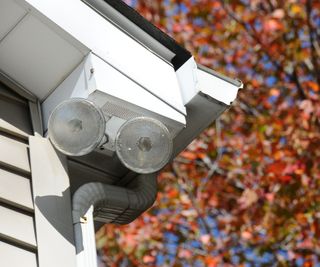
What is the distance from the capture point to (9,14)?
3.30m

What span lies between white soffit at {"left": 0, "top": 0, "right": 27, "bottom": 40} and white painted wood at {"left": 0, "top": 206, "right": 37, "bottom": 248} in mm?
723

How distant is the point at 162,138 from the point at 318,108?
698 cm

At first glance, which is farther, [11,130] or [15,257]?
[11,130]

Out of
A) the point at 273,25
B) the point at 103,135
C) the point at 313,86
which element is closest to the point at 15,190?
the point at 103,135

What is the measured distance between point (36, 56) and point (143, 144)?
1.84ft

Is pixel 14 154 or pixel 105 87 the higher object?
pixel 105 87

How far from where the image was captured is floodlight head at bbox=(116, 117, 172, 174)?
3.25 m

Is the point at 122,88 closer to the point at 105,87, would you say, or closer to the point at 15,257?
the point at 105,87

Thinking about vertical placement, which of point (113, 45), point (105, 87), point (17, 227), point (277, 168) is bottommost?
point (17, 227)

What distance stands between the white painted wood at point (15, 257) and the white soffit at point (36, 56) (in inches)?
30.2

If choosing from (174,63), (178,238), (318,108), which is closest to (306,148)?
(318,108)

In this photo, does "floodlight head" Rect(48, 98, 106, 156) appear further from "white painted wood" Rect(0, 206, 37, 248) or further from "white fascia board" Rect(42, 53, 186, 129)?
"white painted wood" Rect(0, 206, 37, 248)

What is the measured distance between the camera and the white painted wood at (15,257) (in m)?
2.98

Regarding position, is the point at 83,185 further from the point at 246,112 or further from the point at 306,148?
the point at 246,112
